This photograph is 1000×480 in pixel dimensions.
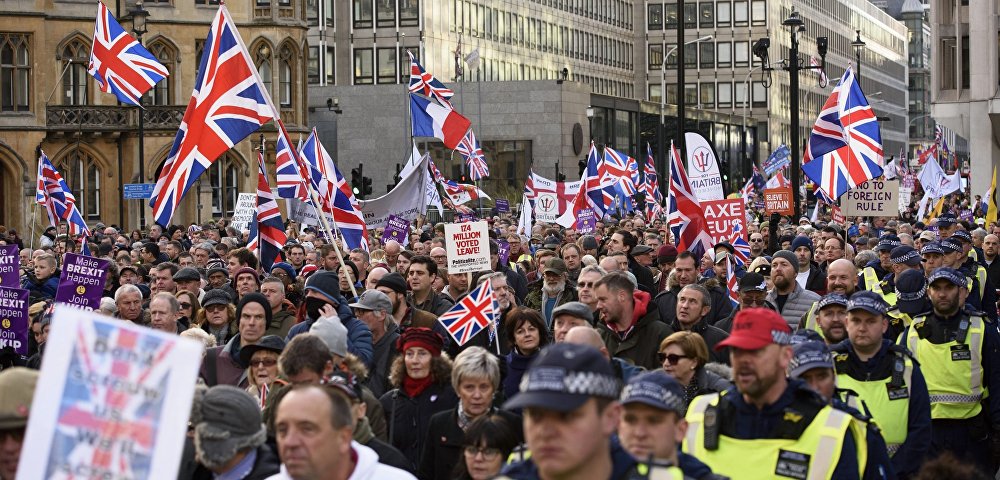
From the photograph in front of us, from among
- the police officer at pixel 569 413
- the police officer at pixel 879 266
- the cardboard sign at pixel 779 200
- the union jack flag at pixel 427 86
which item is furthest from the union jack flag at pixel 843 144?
the police officer at pixel 569 413

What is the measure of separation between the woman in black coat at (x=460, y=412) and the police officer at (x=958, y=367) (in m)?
3.27

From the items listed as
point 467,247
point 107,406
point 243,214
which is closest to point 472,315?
point 467,247

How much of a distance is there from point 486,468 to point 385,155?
237 feet

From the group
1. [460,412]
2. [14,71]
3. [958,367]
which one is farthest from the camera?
[14,71]

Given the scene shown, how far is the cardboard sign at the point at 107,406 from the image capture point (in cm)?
414

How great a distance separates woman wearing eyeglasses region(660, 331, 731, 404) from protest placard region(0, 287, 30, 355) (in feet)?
18.6

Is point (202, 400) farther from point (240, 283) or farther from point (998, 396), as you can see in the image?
point (240, 283)

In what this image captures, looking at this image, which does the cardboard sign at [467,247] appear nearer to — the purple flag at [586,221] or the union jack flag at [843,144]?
the union jack flag at [843,144]

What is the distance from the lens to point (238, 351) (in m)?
9.83

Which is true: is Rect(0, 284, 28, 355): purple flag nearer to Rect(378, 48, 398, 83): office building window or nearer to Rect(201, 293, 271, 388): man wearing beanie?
Rect(201, 293, 271, 388): man wearing beanie

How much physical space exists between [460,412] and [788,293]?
5.53 m

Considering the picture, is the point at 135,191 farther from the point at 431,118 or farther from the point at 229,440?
the point at 229,440

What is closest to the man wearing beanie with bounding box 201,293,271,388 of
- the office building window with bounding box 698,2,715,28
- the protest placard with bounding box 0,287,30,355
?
the protest placard with bounding box 0,287,30,355

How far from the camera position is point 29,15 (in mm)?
51688
